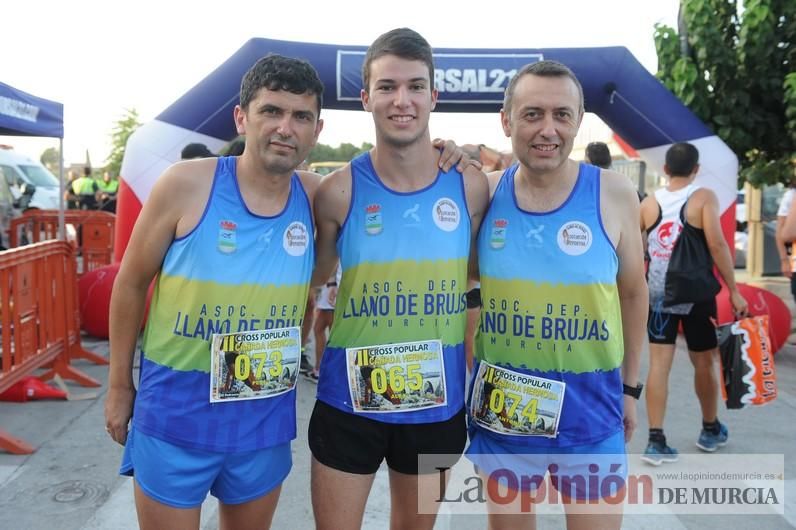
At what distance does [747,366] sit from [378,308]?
2.93 m

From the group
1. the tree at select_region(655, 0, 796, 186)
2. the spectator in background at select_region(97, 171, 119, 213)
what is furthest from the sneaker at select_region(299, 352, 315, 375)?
the spectator in background at select_region(97, 171, 119, 213)

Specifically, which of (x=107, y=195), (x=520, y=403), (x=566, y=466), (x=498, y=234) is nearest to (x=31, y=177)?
(x=107, y=195)

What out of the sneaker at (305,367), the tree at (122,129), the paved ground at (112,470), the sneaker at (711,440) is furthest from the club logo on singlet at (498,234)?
the tree at (122,129)

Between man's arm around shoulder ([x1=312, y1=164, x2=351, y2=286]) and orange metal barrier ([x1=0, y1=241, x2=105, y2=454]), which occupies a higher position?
man's arm around shoulder ([x1=312, y1=164, x2=351, y2=286])

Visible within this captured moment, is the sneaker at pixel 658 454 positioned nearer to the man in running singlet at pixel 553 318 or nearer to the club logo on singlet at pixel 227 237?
the man in running singlet at pixel 553 318

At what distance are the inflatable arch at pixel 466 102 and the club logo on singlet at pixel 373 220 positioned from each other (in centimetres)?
547

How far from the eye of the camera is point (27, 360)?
4977 mm

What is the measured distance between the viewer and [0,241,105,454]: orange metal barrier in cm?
466

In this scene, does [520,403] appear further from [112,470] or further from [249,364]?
[112,470]

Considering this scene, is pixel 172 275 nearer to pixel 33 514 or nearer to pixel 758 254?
pixel 33 514

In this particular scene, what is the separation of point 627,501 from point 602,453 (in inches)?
68.0

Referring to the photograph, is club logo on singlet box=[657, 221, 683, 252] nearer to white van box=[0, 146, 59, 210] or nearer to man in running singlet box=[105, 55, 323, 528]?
man in running singlet box=[105, 55, 323, 528]

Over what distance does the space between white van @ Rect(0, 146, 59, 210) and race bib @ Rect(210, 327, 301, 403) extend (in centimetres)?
1284

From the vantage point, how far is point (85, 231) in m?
9.77
